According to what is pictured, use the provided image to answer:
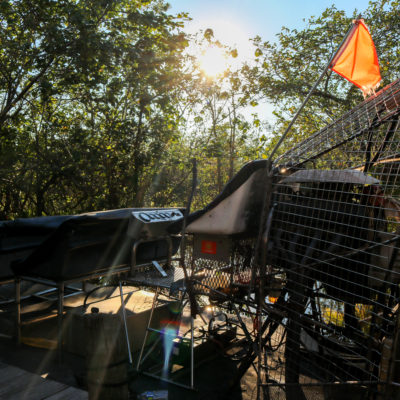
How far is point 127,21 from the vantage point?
8.16m

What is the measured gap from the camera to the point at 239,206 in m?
3.47

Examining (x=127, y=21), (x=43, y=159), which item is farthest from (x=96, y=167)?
(x=127, y=21)

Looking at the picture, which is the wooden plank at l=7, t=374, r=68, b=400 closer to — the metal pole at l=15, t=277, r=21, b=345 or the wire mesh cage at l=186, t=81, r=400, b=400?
the metal pole at l=15, t=277, r=21, b=345

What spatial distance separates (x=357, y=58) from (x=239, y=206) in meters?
1.86

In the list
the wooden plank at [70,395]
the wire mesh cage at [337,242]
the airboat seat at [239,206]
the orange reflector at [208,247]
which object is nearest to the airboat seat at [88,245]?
the wooden plank at [70,395]

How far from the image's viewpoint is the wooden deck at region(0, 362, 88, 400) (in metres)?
3.55

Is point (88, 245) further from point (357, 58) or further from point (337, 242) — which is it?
point (357, 58)

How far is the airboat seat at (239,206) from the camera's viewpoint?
3430 millimetres

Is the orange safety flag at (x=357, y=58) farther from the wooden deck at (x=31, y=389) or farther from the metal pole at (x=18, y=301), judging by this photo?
the metal pole at (x=18, y=301)

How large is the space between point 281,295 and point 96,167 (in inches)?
242

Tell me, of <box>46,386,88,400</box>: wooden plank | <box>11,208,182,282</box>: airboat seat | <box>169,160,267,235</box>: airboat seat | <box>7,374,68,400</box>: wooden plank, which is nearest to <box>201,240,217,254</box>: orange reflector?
<box>169,160,267,235</box>: airboat seat

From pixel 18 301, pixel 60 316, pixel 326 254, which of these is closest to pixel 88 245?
pixel 60 316

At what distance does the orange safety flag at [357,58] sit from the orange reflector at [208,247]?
2057 millimetres

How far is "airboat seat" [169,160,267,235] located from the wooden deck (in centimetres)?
202
